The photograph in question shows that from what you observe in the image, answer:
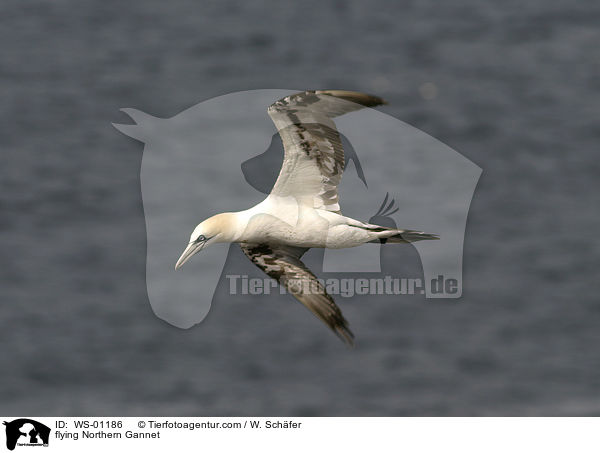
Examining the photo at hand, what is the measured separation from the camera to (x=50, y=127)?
43.8 m

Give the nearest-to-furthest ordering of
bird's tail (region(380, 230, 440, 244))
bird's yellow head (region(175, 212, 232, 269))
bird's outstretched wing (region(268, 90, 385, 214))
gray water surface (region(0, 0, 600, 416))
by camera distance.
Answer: bird's outstretched wing (region(268, 90, 385, 214)) < bird's yellow head (region(175, 212, 232, 269)) < bird's tail (region(380, 230, 440, 244)) < gray water surface (region(0, 0, 600, 416))

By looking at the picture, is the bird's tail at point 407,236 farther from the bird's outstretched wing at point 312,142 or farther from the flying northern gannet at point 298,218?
the bird's outstretched wing at point 312,142

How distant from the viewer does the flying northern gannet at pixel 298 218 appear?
17.1 meters

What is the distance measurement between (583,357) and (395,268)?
7257 millimetres

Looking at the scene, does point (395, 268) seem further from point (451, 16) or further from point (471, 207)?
point (451, 16)
